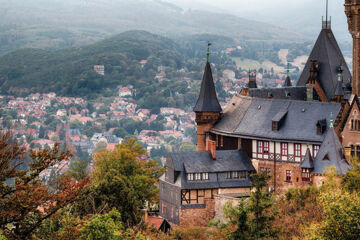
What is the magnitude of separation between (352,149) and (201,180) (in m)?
12.0

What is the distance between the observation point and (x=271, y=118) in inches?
2393

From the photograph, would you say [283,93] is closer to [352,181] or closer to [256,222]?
[352,181]

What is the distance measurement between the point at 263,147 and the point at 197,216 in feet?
28.5

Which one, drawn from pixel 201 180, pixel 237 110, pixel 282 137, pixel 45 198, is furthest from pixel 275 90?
pixel 45 198

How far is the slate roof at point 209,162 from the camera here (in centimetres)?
5653

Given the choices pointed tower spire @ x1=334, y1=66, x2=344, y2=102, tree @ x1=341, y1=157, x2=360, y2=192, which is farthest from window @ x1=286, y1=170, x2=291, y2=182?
pointed tower spire @ x1=334, y1=66, x2=344, y2=102

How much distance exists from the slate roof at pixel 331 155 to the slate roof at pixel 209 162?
6.00 meters

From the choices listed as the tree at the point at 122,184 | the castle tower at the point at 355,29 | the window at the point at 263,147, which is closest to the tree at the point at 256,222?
the tree at the point at 122,184

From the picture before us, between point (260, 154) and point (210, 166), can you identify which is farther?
point (260, 154)

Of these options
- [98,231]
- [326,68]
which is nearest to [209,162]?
[326,68]

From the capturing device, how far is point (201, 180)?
56.3 m

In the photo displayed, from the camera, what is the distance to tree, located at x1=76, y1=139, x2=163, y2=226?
167ft

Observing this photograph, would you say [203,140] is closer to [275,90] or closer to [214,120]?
[214,120]

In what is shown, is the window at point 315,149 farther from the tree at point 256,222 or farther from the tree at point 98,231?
the tree at point 98,231
